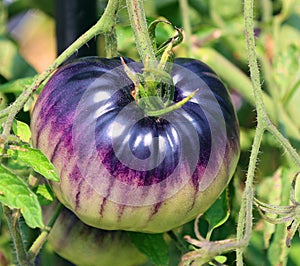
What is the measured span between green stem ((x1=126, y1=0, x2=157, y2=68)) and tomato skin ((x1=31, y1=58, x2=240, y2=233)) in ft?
0.16

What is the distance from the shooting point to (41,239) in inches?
30.3

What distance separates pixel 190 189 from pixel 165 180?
0.03m

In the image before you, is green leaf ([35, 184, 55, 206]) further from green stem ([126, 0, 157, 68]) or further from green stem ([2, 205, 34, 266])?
green stem ([126, 0, 157, 68])

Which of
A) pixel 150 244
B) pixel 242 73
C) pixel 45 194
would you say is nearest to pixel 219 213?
pixel 150 244

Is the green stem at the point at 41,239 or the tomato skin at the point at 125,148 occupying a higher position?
the tomato skin at the point at 125,148

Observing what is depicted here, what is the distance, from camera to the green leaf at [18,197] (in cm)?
61

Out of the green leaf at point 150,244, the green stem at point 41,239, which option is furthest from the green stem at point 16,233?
the green leaf at point 150,244

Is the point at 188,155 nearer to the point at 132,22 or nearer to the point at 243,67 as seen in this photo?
the point at 132,22

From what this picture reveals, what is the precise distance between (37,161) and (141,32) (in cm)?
14

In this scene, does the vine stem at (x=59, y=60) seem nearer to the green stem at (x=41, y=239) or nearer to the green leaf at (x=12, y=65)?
the green stem at (x=41, y=239)

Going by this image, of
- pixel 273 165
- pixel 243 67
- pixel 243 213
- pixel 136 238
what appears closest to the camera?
pixel 243 213

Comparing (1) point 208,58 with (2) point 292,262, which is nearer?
(2) point 292,262

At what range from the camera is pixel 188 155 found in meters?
0.65

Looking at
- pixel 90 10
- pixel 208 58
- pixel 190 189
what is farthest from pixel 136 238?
pixel 208 58
